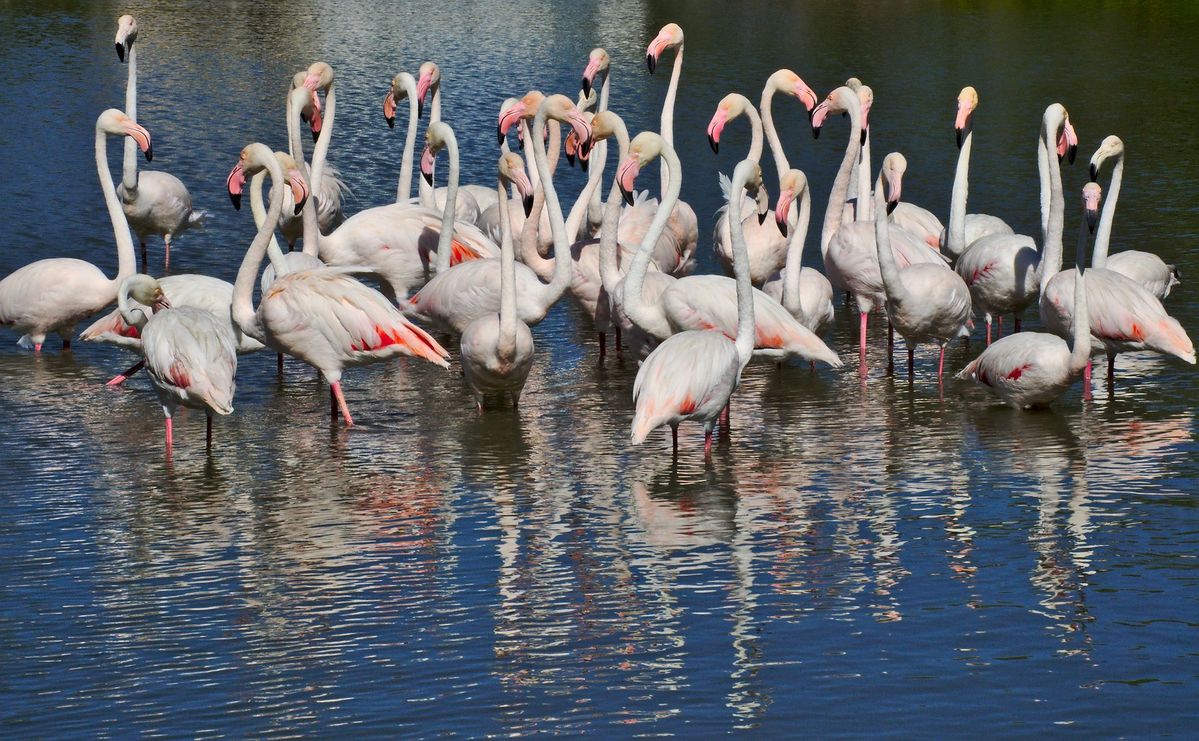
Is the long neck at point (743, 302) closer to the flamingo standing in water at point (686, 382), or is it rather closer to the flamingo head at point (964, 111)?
the flamingo standing in water at point (686, 382)

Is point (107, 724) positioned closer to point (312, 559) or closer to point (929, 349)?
point (312, 559)

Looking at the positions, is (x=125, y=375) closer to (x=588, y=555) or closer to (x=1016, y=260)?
(x=588, y=555)

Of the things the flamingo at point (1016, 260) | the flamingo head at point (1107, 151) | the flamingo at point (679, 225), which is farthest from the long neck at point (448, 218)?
the flamingo head at point (1107, 151)

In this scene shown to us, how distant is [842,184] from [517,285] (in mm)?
2501

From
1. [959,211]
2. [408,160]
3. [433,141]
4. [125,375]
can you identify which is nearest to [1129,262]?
[959,211]

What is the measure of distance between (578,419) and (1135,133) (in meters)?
11.5

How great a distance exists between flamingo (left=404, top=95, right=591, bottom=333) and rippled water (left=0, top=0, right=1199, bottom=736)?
396mm

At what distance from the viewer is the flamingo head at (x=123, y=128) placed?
10.8 meters

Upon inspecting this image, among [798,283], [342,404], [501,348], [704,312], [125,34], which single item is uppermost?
[125,34]

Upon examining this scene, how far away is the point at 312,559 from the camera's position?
→ 671cm

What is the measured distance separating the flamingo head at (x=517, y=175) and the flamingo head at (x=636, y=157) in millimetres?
744

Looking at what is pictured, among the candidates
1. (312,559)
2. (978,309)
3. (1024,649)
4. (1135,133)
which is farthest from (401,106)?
(1024,649)

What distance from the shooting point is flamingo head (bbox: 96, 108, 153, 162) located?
1077cm

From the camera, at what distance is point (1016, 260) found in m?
10.4
